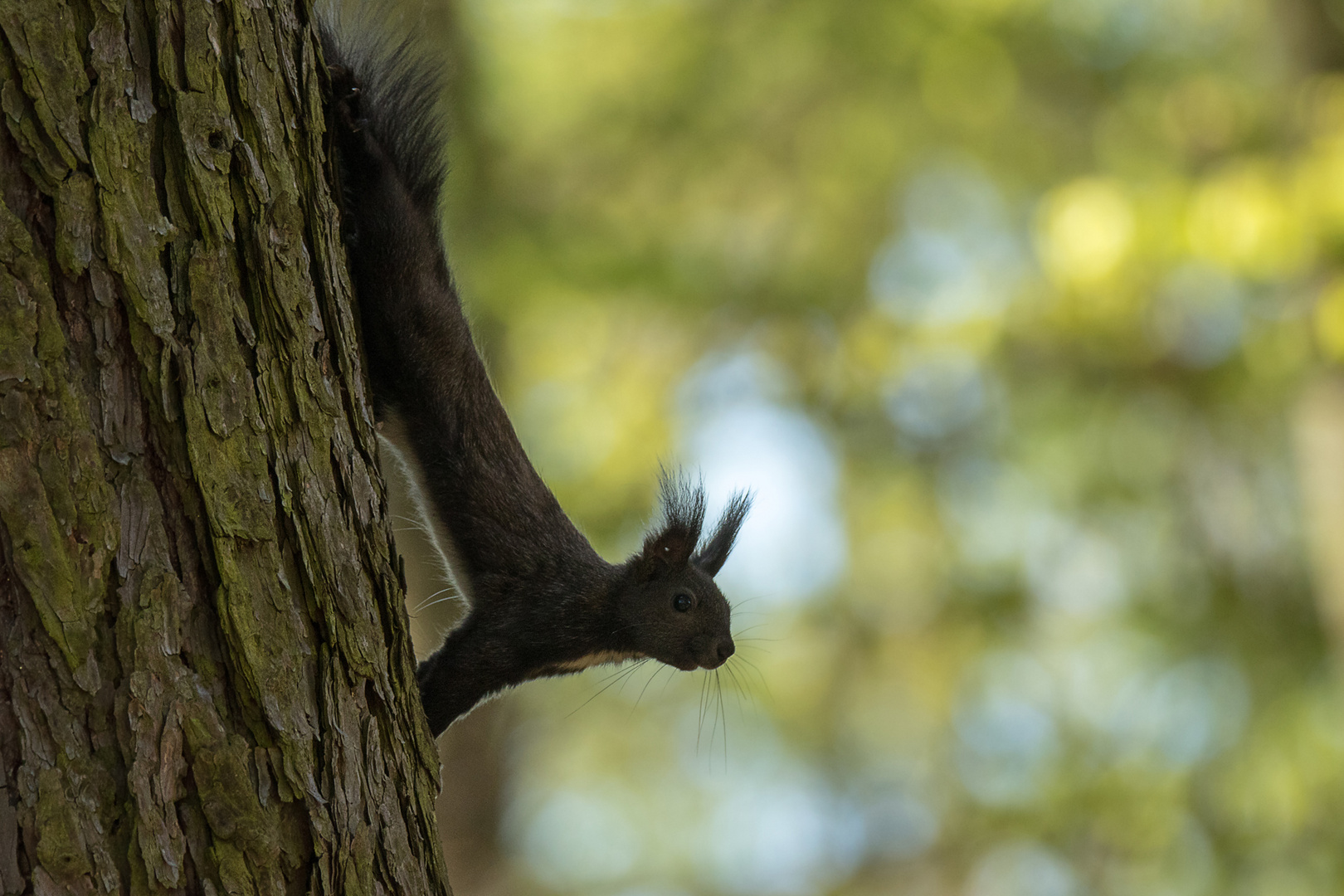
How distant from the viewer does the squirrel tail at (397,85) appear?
7.68 feet

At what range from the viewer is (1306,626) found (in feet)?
23.7

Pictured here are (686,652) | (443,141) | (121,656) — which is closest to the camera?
(121,656)

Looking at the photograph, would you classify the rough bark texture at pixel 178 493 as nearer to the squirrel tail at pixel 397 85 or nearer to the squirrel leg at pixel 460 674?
the squirrel tail at pixel 397 85

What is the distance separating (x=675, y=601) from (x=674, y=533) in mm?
169

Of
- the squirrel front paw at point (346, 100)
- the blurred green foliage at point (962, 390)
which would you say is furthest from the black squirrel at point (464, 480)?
the blurred green foliage at point (962, 390)

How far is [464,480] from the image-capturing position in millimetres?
2553

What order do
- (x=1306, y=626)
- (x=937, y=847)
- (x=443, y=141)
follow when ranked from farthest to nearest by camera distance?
(x=937, y=847)
(x=1306, y=626)
(x=443, y=141)

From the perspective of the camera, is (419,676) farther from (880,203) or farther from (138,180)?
(880,203)

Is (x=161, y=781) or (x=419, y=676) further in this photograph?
(x=419, y=676)

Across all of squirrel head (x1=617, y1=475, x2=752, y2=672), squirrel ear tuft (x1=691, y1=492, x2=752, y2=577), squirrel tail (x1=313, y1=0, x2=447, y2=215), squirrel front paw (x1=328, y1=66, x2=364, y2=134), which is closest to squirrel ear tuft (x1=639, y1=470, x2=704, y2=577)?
squirrel head (x1=617, y1=475, x2=752, y2=672)

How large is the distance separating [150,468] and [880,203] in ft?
24.1

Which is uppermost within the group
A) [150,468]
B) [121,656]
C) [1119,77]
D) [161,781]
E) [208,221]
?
[1119,77]

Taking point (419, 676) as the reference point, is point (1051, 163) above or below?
above

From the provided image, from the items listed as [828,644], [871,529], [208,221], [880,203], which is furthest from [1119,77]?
[208,221]
